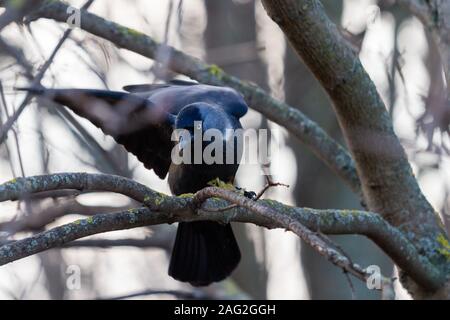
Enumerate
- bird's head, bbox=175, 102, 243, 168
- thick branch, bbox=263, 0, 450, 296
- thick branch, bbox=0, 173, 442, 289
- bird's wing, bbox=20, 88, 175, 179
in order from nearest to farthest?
thick branch, bbox=0, 173, 442, 289, thick branch, bbox=263, 0, 450, 296, bird's wing, bbox=20, 88, 175, 179, bird's head, bbox=175, 102, 243, 168

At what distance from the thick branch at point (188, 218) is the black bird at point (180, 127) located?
1132mm

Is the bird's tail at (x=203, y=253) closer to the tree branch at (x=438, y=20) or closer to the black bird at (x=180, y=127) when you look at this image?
the black bird at (x=180, y=127)

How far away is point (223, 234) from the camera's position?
214 inches

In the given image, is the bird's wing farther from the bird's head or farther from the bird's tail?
the bird's tail

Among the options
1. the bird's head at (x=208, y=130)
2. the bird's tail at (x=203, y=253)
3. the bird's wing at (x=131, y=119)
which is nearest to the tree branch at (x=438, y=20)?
the bird's head at (x=208, y=130)

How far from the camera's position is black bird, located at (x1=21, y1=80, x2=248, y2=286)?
468 cm

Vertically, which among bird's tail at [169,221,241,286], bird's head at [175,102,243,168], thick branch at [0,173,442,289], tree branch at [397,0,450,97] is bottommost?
thick branch at [0,173,442,289]

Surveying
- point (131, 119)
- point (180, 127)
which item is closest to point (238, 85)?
point (180, 127)

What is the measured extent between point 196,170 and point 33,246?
203 cm

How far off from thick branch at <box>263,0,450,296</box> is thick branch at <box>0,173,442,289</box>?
10.4 inches

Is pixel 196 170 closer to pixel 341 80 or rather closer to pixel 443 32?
pixel 341 80

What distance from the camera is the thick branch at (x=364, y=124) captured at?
153 inches

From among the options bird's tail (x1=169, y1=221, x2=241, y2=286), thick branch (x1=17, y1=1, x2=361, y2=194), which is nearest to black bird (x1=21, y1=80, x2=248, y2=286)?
bird's tail (x1=169, y1=221, x2=241, y2=286)
